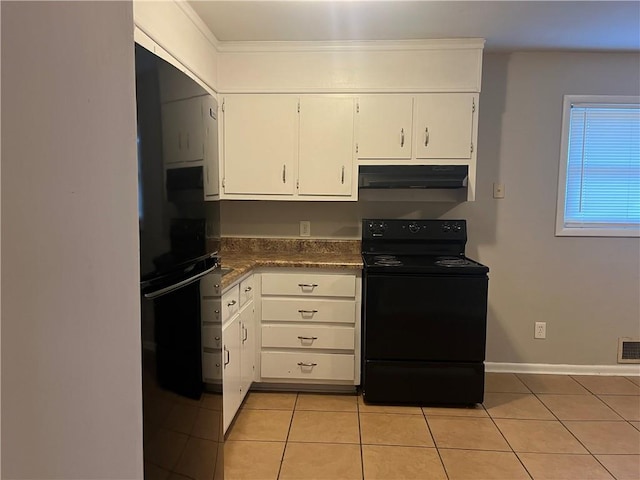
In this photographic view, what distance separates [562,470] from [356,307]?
1323 millimetres

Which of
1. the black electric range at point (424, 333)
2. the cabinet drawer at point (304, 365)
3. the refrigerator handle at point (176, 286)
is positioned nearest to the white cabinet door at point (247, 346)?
the cabinet drawer at point (304, 365)

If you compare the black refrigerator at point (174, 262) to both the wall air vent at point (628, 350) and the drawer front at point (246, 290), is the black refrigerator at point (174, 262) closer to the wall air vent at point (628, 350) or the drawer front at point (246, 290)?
the drawer front at point (246, 290)

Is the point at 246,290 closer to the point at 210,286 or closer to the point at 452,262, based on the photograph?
the point at 210,286

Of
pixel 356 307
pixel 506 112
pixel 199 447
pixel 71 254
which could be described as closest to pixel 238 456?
pixel 199 447

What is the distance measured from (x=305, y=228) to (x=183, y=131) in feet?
6.65

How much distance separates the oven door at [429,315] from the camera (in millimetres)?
2535

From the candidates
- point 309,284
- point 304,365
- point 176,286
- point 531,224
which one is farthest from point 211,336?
point 531,224

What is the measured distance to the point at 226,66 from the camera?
286cm

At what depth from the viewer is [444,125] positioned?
2777 mm

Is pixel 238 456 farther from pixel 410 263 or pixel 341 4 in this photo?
pixel 341 4

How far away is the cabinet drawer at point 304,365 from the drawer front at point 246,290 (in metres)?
0.42

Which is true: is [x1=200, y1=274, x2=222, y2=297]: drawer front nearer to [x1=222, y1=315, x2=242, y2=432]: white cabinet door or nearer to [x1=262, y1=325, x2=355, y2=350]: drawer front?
[x1=222, y1=315, x2=242, y2=432]: white cabinet door

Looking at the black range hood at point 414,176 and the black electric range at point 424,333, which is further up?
the black range hood at point 414,176

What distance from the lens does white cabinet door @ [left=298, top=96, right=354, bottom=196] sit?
2816 mm
